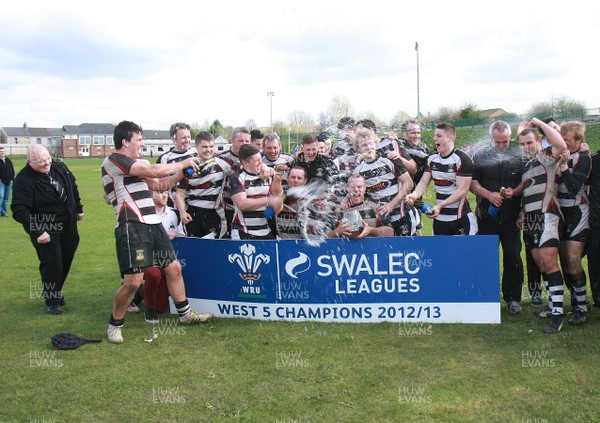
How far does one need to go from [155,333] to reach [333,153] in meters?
3.33

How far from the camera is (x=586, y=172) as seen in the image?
5738 mm

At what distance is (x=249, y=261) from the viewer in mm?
6344

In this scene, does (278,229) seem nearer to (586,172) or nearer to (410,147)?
(410,147)

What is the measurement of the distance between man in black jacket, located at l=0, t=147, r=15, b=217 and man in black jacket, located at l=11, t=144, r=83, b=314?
11448 millimetres

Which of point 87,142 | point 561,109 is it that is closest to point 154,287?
point 561,109

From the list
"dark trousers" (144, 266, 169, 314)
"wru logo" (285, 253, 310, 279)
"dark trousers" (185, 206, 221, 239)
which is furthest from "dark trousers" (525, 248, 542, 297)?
"dark trousers" (144, 266, 169, 314)

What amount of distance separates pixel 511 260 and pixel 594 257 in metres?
0.90

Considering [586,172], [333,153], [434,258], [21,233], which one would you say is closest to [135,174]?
[333,153]

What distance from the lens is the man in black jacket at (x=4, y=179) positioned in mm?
17236

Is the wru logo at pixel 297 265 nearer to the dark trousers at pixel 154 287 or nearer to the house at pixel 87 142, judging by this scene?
the dark trousers at pixel 154 287

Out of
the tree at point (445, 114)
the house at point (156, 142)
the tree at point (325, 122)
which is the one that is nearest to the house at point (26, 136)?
the house at point (156, 142)

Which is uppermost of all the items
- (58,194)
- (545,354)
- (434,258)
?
(58,194)

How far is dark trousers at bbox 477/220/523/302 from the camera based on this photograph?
651 cm

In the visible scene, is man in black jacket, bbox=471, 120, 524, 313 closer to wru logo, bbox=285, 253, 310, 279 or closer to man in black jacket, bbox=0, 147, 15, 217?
wru logo, bbox=285, 253, 310, 279
